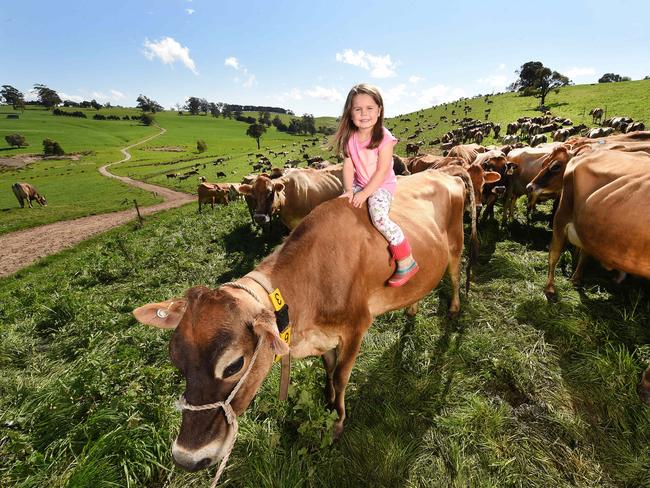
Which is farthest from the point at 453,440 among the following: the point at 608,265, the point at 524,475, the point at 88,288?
the point at 88,288

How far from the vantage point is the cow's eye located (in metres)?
2.14

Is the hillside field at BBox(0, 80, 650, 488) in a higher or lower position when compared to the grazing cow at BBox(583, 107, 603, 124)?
lower

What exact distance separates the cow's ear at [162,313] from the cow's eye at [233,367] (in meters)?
0.56

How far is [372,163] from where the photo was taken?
372 cm

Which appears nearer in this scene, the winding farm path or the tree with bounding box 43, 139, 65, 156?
the winding farm path

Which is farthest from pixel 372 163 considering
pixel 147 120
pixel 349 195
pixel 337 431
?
pixel 147 120

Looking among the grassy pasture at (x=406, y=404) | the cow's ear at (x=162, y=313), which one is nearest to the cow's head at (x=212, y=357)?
the cow's ear at (x=162, y=313)

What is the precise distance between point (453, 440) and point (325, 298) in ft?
6.89

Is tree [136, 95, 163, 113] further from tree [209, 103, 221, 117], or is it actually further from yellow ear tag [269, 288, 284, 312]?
yellow ear tag [269, 288, 284, 312]

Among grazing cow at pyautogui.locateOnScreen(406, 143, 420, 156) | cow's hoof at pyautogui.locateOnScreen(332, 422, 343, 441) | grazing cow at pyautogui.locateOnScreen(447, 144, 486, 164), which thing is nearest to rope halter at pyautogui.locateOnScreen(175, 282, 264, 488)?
cow's hoof at pyautogui.locateOnScreen(332, 422, 343, 441)

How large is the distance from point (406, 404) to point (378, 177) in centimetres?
283

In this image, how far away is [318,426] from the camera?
3377 millimetres

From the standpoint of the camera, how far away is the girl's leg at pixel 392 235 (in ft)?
11.2

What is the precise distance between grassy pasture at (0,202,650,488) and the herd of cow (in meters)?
0.43
